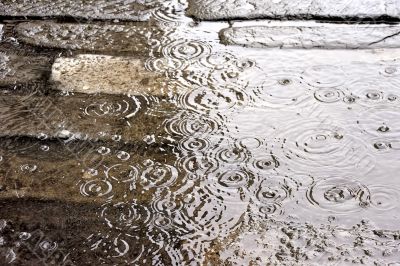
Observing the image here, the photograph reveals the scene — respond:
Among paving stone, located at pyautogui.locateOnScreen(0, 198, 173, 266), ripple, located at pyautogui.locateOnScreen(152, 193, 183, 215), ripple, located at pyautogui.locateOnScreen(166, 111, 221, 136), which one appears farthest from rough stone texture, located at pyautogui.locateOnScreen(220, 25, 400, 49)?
paving stone, located at pyautogui.locateOnScreen(0, 198, 173, 266)

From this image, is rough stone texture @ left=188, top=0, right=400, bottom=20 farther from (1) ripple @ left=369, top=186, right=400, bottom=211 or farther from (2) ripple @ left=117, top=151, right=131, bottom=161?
(1) ripple @ left=369, top=186, right=400, bottom=211

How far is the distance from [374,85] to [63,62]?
150cm

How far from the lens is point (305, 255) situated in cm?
164

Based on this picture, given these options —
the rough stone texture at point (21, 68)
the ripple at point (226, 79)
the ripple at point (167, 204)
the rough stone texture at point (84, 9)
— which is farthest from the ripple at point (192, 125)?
the rough stone texture at point (84, 9)

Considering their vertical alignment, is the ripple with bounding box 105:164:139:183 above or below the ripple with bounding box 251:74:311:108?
below

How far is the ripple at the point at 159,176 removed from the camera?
1.92m

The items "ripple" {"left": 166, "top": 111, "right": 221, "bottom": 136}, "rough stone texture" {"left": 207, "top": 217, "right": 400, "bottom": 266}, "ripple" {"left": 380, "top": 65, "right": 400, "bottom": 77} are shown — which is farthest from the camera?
"ripple" {"left": 380, "top": 65, "right": 400, "bottom": 77}

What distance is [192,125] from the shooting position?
216 centimetres

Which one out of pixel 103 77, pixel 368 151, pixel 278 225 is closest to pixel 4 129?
pixel 103 77

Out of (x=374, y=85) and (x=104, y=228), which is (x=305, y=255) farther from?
(x=374, y=85)

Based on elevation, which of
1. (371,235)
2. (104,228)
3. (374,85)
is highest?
(374,85)

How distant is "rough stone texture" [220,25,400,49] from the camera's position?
2561 mm

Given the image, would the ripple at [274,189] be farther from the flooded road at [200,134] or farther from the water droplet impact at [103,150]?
the water droplet impact at [103,150]

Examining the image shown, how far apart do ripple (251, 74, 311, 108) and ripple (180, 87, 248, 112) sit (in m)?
0.08
